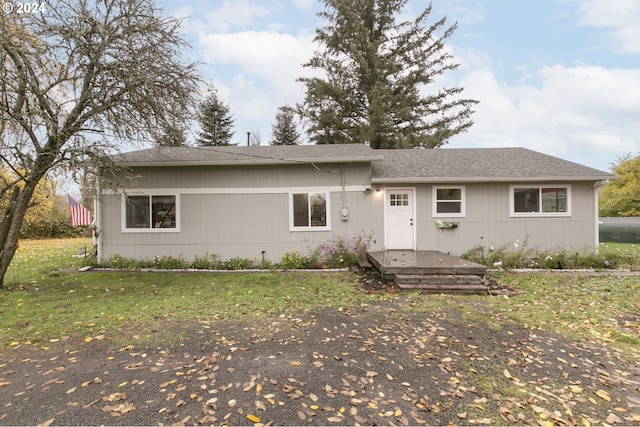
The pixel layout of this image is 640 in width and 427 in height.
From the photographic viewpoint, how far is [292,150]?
34.4 feet

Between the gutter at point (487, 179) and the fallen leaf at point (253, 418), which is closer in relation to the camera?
the fallen leaf at point (253, 418)

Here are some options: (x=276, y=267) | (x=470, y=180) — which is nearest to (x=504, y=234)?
(x=470, y=180)

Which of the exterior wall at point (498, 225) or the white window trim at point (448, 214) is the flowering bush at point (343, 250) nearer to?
the exterior wall at point (498, 225)

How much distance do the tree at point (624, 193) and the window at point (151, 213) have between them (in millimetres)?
35758

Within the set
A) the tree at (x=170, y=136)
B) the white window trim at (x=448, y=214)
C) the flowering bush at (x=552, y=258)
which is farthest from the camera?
the white window trim at (x=448, y=214)

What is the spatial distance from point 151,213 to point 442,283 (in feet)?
27.2

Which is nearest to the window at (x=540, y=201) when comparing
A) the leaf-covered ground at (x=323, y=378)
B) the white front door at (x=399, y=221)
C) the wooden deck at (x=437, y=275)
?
the white front door at (x=399, y=221)

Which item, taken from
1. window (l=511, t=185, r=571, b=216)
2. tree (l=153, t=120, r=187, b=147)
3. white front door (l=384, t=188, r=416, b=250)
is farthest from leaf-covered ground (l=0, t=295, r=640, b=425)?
window (l=511, t=185, r=571, b=216)

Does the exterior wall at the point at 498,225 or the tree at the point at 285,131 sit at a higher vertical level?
the tree at the point at 285,131

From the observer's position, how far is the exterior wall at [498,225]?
29.8 feet

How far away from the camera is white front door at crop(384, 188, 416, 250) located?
933 centimetres

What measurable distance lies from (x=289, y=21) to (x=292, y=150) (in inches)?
251

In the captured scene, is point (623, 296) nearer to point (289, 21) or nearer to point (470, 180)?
point (470, 180)

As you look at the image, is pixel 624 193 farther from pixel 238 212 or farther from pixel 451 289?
pixel 238 212
